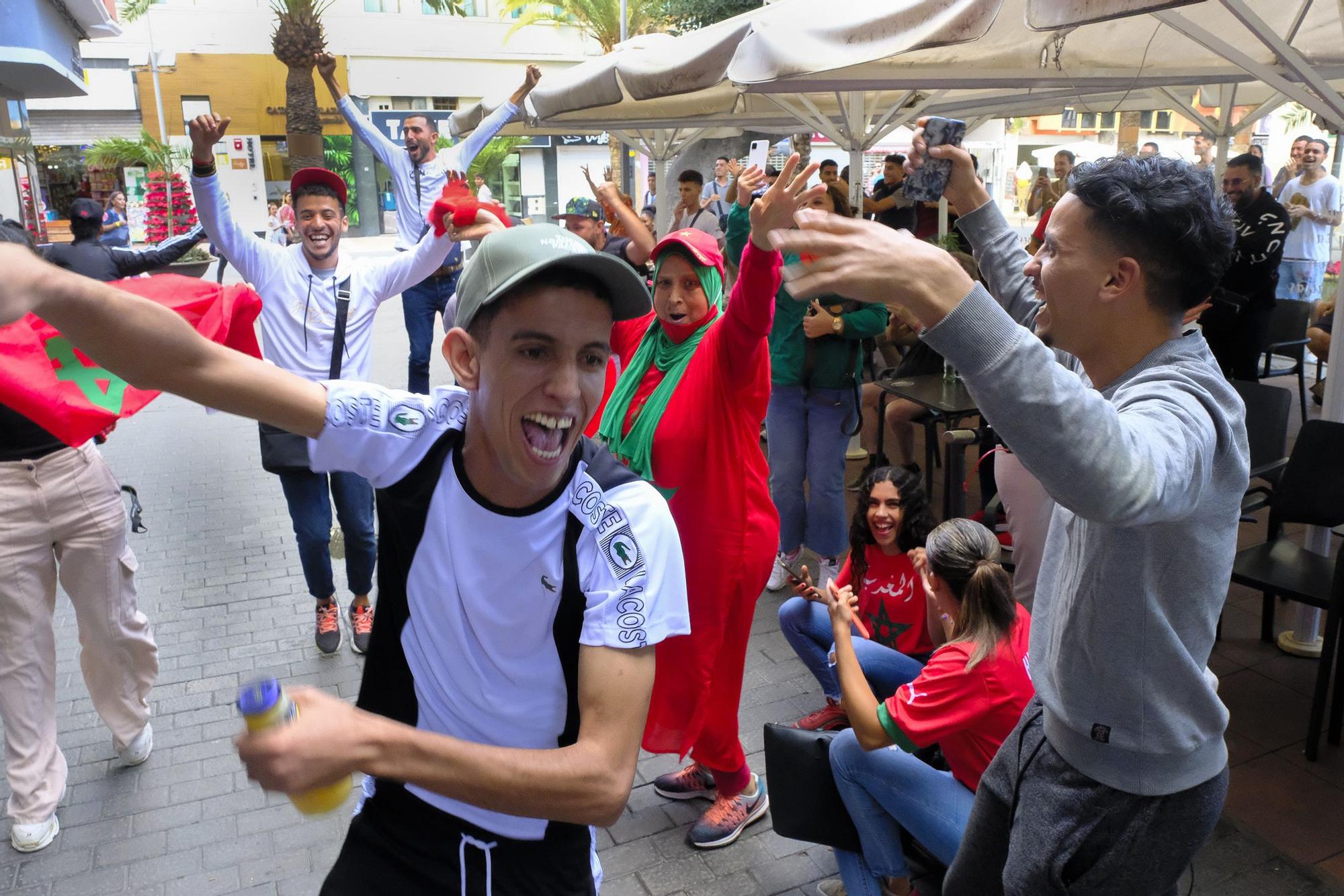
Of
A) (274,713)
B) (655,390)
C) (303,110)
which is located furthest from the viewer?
(303,110)

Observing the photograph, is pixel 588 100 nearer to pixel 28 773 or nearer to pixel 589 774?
pixel 28 773

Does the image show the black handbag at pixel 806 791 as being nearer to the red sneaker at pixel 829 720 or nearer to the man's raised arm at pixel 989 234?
the red sneaker at pixel 829 720

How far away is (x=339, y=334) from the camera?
439 cm

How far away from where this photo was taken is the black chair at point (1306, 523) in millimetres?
4031

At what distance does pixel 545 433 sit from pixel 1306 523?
417 centimetres

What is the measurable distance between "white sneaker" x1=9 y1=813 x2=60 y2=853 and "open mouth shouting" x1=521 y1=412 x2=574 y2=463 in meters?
2.99

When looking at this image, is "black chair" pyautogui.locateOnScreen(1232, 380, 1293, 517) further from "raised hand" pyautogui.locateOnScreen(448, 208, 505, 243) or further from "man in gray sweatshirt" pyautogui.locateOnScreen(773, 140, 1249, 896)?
"raised hand" pyautogui.locateOnScreen(448, 208, 505, 243)

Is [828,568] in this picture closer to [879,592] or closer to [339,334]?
[879,592]

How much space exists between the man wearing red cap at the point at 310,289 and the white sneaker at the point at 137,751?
110 centimetres

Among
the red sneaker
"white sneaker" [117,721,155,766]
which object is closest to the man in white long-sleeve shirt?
"white sneaker" [117,721,155,766]

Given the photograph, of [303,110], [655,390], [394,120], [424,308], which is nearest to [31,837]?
[655,390]

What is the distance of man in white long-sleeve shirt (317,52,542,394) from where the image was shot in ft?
21.4

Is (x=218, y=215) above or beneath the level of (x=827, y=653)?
above

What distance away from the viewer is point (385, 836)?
1.78 m
